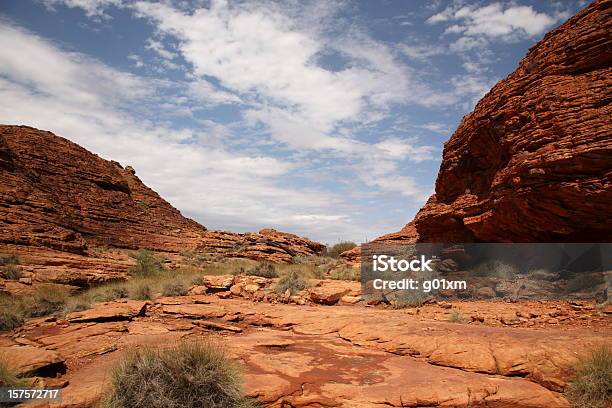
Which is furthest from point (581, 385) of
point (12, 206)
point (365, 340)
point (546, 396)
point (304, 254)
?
point (12, 206)

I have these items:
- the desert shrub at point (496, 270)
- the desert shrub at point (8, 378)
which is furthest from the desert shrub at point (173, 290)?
the desert shrub at point (496, 270)

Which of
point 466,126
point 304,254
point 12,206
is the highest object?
point 466,126

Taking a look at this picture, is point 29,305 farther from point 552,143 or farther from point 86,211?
point 86,211

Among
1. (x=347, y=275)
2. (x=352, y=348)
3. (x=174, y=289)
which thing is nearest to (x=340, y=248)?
(x=347, y=275)

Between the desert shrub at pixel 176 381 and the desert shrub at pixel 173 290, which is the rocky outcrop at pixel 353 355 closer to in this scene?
the desert shrub at pixel 176 381

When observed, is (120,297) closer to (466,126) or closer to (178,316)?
(178,316)

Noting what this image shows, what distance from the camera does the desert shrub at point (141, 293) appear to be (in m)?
12.1

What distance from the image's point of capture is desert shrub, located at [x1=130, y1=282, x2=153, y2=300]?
12.1 m

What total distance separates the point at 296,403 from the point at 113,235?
31191 millimetres

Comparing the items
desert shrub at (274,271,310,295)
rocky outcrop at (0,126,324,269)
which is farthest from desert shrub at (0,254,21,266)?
desert shrub at (274,271,310,295)

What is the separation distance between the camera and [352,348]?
7.07 m

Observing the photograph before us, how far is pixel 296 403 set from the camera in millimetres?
4789

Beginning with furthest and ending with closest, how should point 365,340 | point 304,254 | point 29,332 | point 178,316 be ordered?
point 304,254, point 178,316, point 29,332, point 365,340

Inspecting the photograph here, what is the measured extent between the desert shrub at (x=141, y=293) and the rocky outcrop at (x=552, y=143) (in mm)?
12006
